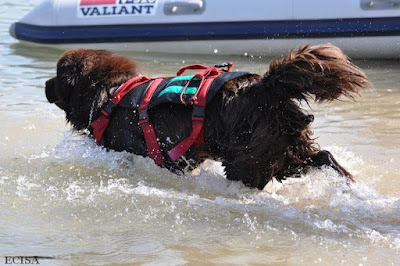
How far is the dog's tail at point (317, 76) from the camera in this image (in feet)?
12.7

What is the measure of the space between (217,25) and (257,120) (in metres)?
5.27

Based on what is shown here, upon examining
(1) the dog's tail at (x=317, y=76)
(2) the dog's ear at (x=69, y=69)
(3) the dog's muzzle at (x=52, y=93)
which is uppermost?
(1) the dog's tail at (x=317, y=76)

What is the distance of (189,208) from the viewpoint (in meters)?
4.25

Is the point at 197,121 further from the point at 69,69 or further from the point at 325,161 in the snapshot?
the point at 69,69

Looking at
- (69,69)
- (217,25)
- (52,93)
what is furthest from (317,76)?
(217,25)

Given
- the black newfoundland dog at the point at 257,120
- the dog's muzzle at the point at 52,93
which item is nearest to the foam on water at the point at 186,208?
the black newfoundland dog at the point at 257,120

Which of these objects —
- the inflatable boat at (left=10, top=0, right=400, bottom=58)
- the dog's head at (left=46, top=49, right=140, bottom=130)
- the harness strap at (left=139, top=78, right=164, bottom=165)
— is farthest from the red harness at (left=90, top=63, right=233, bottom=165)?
the inflatable boat at (left=10, top=0, right=400, bottom=58)

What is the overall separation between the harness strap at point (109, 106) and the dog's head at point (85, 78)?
14 cm

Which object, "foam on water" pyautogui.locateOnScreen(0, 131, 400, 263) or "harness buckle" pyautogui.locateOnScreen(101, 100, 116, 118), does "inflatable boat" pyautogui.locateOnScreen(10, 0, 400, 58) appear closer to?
"foam on water" pyautogui.locateOnScreen(0, 131, 400, 263)

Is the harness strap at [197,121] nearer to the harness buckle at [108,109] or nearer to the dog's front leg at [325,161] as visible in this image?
the harness buckle at [108,109]

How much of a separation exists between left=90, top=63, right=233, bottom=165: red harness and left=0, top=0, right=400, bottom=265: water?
222mm

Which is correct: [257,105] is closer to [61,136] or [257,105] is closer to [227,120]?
[227,120]

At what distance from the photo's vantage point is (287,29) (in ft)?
29.0

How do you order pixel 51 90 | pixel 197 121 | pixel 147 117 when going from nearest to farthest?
pixel 197 121 < pixel 147 117 < pixel 51 90
